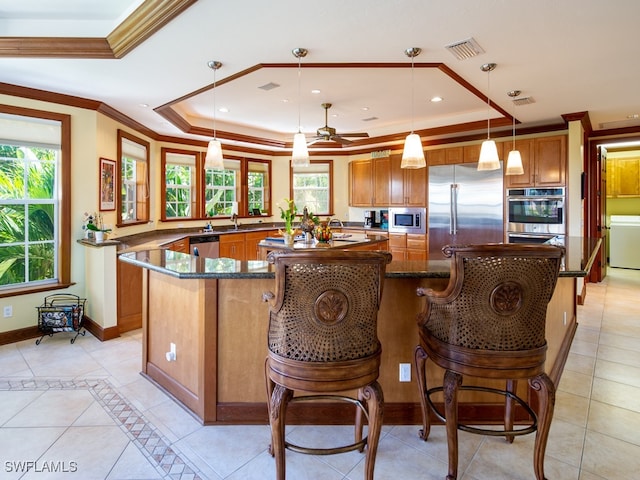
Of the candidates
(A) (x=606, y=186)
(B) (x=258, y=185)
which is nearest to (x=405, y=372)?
(B) (x=258, y=185)

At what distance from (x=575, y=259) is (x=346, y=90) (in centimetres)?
286

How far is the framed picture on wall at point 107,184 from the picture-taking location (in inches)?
164

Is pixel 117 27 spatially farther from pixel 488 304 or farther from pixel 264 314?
pixel 488 304

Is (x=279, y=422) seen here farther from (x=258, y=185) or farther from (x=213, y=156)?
(x=258, y=185)

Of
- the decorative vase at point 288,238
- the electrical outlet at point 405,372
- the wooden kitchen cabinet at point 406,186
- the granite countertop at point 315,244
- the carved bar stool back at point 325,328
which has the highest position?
the wooden kitchen cabinet at point 406,186

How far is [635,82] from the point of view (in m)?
3.63

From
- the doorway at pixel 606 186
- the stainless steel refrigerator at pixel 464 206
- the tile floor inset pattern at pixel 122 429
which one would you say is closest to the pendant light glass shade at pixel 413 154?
the tile floor inset pattern at pixel 122 429

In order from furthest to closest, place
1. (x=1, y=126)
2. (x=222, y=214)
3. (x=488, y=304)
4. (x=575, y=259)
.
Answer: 1. (x=222, y=214)
2. (x=1, y=126)
3. (x=575, y=259)
4. (x=488, y=304)

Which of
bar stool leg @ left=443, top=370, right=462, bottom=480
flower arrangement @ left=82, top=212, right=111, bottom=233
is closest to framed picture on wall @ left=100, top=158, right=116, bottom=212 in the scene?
flower arrangement @ left=82, top=212, right=111, bottom=233

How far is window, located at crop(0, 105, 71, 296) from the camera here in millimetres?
3613

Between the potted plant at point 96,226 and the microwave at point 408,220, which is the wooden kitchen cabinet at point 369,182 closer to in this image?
the microwave at point 408,220

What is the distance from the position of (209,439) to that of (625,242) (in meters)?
9.22

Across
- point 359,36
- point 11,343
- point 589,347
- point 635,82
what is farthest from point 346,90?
point 11,343

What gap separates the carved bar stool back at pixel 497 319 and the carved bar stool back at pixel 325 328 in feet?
1.19
